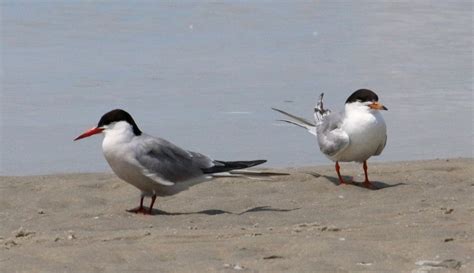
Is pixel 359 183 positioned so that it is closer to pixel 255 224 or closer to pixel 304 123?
pixel 304 123

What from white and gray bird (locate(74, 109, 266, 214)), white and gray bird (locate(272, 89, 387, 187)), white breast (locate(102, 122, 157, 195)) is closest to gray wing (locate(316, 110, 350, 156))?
white and gray bird (locate(272, 89, 387, 187))

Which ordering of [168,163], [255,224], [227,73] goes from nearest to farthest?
1. [255,224]
2. [168,163]
3. [227,73]

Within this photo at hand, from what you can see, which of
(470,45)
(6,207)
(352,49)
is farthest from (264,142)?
(470,45)

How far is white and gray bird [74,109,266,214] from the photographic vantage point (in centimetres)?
677

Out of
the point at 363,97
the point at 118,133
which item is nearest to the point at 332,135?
the point at 363,97

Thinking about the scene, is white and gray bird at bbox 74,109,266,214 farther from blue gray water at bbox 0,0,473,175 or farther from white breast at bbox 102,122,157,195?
blue gray water at bbox 0,0,473,175

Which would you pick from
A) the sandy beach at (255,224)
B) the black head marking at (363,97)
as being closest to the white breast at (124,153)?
the sandy beach at (255,224)

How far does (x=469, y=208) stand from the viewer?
21.0 feet

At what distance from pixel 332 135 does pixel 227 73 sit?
3850 millimetres

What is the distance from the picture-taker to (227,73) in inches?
455

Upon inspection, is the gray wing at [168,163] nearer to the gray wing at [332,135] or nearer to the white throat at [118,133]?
the white throat at [118,133]

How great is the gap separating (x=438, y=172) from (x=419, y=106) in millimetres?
2305

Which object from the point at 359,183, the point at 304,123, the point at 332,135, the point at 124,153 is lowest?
the point at 359,183

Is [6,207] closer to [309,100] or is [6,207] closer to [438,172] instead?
[438,172]
